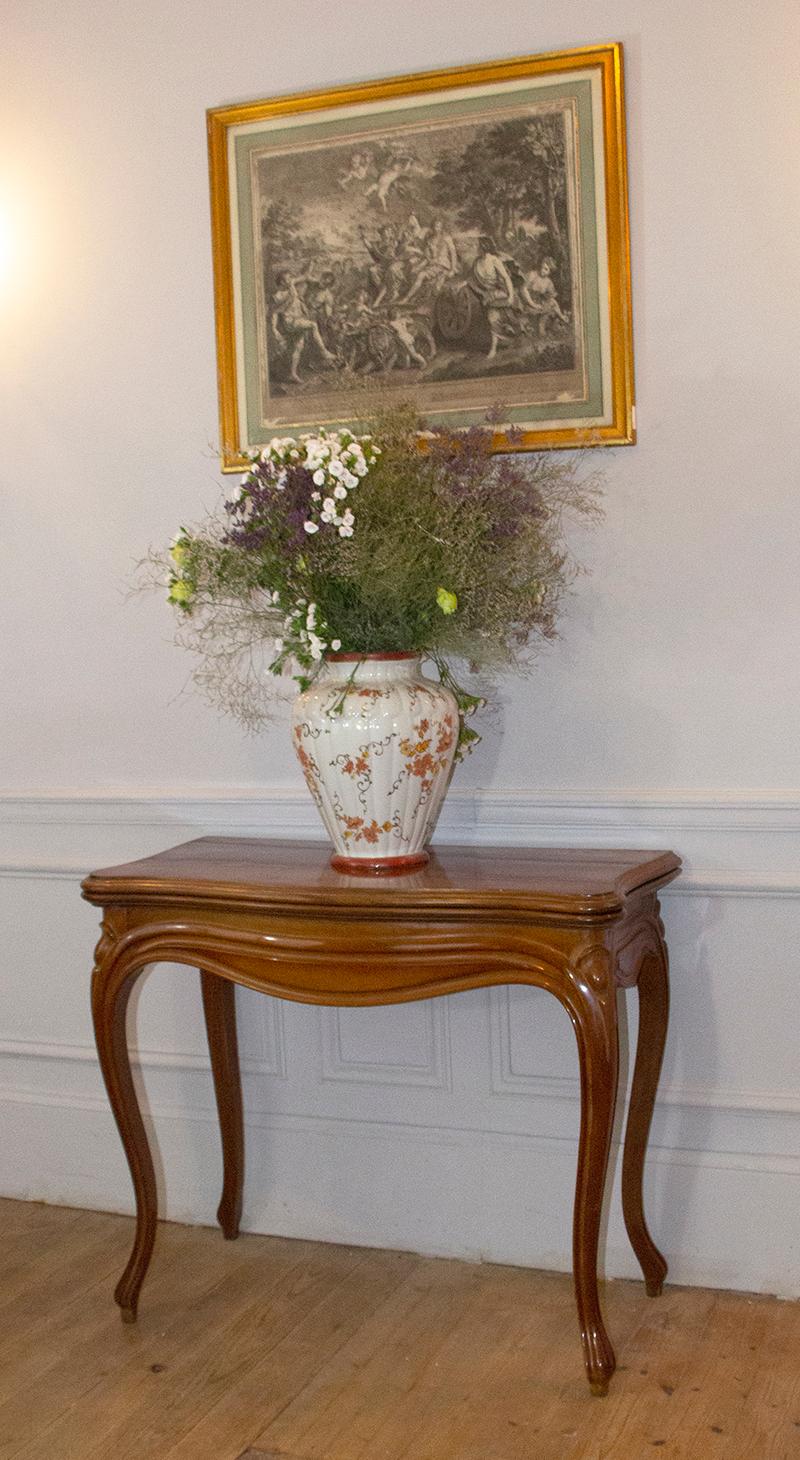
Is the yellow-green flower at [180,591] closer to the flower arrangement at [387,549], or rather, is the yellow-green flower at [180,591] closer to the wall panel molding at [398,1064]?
the flower arrangement at [387,549]

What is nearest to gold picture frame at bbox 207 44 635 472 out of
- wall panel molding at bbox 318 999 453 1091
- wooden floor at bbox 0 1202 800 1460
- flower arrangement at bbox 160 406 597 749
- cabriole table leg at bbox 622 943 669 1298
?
flower arrangement at bbox 160 406 597 749

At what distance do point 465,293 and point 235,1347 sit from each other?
2.04 metres

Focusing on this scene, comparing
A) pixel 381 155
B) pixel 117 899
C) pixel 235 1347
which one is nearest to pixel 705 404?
pixel 381 155

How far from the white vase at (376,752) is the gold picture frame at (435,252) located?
1.82 ft

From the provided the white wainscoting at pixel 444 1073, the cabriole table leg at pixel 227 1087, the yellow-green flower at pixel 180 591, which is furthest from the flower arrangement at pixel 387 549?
A: the cabriole table leg at pixel 227 1087

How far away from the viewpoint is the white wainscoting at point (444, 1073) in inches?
105

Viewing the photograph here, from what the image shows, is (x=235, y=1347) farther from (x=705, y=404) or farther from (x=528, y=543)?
(x=705, y=404)

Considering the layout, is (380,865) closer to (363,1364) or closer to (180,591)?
(180,591)

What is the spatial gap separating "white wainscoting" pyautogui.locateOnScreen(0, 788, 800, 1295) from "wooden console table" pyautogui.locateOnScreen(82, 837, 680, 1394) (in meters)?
0.14

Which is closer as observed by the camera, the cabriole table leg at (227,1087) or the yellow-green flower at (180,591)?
the yellow-green flower at (180,591)

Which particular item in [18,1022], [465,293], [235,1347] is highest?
[465,293]

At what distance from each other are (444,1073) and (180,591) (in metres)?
1.15

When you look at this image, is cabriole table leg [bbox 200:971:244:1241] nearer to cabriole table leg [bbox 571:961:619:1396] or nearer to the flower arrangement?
the flower arrangement

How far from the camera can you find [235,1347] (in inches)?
98.2
